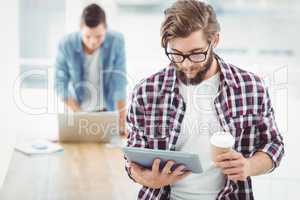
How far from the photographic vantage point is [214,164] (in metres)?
1.67

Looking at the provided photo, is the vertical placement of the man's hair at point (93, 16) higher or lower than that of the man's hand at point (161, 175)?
higher

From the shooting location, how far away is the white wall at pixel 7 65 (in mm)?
3400

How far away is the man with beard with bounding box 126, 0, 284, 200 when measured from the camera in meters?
1.66

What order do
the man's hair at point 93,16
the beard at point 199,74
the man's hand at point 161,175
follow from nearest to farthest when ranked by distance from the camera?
the man's hand at point 161,175 → the beard at point 199,74 → the man's hair at point 93,16

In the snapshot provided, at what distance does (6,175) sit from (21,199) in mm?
403

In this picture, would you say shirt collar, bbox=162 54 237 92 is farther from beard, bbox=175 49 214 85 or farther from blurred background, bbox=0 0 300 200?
blurred background, bbox=0 0 300 200

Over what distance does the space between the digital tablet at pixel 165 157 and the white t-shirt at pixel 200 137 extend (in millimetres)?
104

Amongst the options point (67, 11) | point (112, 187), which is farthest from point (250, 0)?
point (112, 187)

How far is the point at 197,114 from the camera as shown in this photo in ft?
5.69

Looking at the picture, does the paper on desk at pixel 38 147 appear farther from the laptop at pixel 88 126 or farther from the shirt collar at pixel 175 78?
the shirt collar at pixel 175 78

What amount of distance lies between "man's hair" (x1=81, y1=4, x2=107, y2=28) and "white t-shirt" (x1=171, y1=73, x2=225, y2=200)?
6.13 feet

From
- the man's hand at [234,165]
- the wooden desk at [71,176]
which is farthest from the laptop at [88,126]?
the man's hand at [234,165]

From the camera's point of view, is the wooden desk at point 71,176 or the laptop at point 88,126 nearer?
the wooden desk at point 71,176

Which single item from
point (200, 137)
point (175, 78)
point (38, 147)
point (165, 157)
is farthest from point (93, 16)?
point (165, 157)
